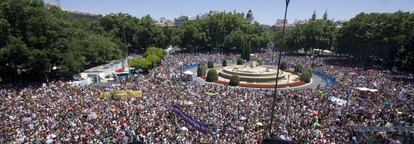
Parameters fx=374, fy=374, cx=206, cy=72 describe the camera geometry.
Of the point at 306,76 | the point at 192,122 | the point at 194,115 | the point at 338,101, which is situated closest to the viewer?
the point at 192,122

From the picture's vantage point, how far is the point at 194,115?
21891 millimetres

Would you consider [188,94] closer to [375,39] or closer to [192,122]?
[192,122]

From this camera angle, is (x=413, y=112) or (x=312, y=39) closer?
(x=413, y=112)

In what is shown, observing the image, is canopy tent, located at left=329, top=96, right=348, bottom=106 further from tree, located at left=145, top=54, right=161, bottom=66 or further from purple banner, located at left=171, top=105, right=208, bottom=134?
tree, located at left=145, top=54, right=161, bottom=66

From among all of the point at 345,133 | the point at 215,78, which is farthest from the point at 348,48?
the point at 345,133

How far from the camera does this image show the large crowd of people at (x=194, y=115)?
18016 millimetres

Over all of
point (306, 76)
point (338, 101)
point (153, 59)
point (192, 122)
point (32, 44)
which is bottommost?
point (306, 76)

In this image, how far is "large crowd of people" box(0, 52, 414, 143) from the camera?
18.0 meters

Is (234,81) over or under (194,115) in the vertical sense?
under

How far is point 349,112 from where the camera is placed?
76.4 feet

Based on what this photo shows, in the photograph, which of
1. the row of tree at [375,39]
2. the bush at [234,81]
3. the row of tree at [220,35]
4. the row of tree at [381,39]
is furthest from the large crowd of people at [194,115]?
the row of tree at [220,35]

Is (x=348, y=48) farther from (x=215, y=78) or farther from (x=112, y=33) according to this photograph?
(x=112, y=33)

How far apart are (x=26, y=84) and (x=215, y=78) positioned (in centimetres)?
1869

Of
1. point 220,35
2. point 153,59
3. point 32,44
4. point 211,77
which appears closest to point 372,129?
point 211,77
